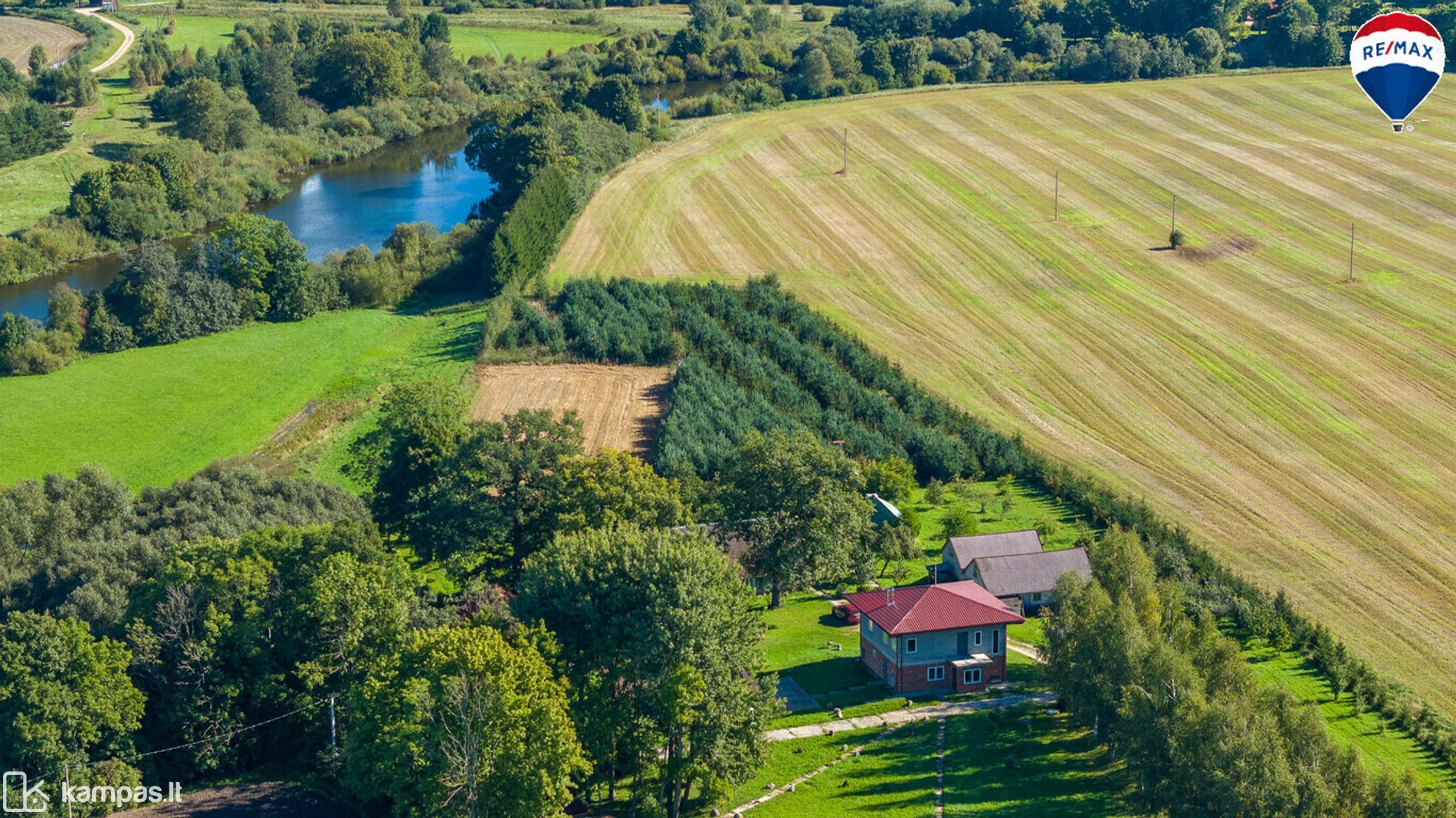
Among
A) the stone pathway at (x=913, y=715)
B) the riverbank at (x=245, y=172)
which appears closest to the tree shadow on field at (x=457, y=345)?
the riverbank at (x=245, y=172)

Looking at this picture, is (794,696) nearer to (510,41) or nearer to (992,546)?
(992,546)

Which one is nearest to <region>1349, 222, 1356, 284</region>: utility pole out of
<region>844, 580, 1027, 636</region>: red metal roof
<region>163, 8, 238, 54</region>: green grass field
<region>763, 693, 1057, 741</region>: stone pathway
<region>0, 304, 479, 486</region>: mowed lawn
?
<region>844, 580, 1027, 636</region>: red metal roof

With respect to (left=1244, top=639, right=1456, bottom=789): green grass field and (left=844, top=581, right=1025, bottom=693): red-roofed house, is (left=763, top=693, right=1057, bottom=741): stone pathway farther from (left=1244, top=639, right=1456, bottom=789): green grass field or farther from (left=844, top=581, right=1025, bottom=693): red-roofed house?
(left=1244, top=639, right=1456, bottom=789): green grass field

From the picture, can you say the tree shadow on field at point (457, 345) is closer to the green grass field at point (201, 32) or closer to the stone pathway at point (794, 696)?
the stone pathway at point (794, 696)

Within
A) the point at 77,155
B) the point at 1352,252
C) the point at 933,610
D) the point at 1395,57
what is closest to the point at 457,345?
the point at 933,610

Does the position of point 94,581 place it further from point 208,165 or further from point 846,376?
point 208,165

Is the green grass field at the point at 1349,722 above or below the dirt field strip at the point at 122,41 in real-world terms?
below
